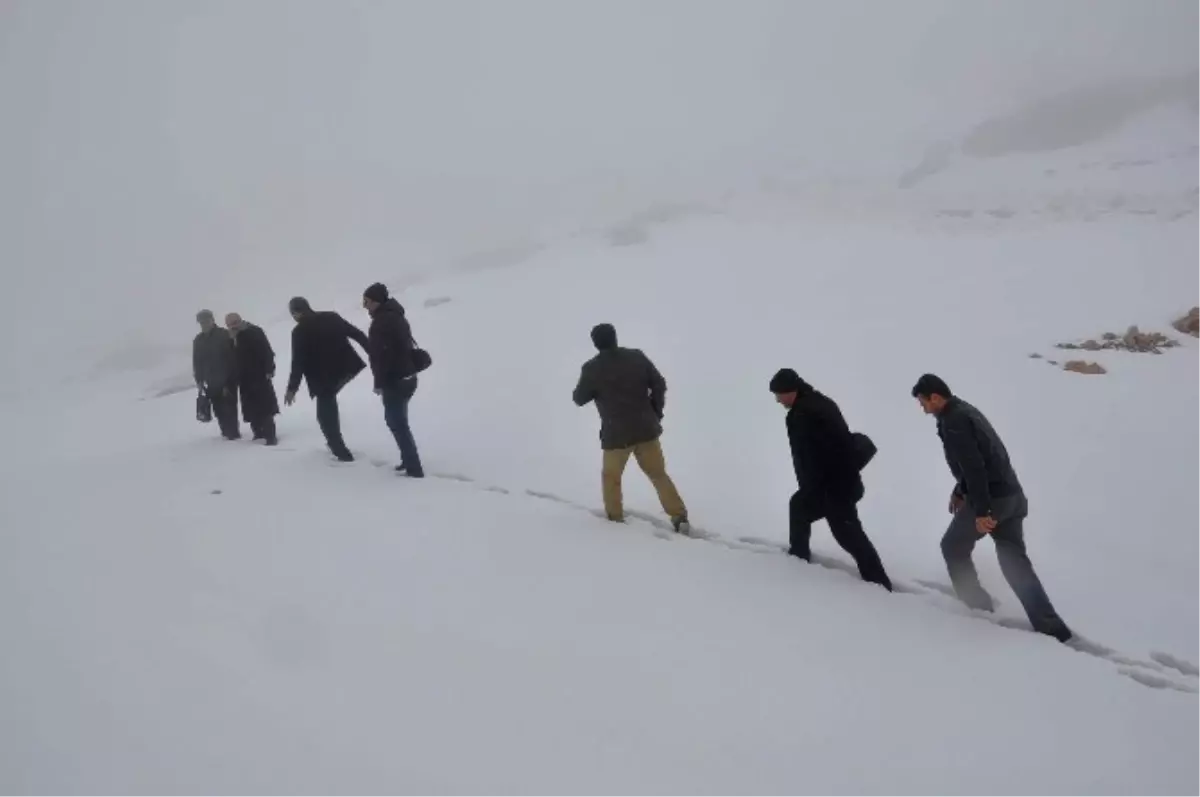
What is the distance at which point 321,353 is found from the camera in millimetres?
8422

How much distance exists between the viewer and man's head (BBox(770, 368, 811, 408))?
5.47 m

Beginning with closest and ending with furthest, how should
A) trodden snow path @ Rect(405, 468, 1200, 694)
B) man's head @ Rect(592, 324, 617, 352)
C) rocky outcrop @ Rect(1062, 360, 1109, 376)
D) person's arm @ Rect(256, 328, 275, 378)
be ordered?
trodden snow path @ Rect(405, 468, 1200, 694) → man's head @ Rect(592, 324, 617, 352) → person's arm @ Rect(256, 328, 275, 378) → rocky outcrop @ Rect(1062, 360, 1109, 376)

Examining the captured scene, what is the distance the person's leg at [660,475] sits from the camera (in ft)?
21.8

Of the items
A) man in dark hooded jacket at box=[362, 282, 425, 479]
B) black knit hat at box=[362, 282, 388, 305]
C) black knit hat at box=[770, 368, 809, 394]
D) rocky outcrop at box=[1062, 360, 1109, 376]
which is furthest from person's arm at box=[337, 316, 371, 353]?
rocky outcrop at box=[1062, 360, 1109, 376]

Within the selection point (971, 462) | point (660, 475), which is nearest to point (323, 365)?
point (660, 475)

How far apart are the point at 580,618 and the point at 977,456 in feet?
10.4

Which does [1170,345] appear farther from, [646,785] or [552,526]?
[646,785]

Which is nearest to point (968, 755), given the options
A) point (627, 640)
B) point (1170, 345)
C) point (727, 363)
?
point (627, 640)

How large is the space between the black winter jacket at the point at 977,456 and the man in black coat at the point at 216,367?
9513 millimetres

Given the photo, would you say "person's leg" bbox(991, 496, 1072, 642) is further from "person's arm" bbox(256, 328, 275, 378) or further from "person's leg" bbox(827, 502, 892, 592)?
"person's arm" bbox(256, 328, 275, 378)

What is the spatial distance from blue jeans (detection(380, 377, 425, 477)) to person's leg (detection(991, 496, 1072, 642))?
594 centimetres

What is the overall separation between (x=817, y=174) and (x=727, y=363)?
44777 mm

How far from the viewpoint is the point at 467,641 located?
4785mm

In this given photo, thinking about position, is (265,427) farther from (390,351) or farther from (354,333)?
(390,351)
